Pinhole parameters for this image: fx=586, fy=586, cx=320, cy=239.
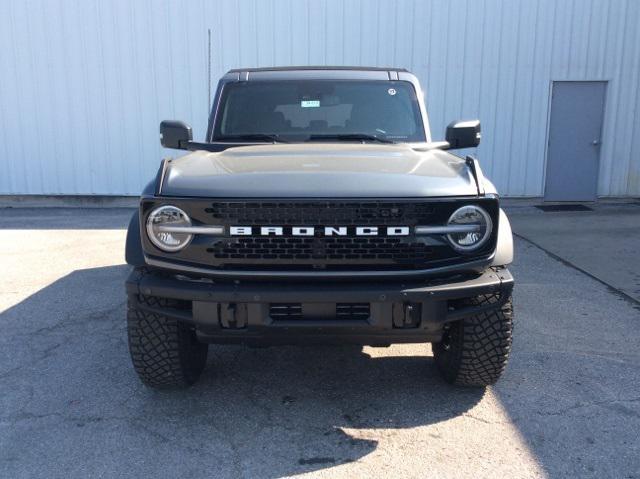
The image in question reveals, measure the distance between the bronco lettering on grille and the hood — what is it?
15 cm

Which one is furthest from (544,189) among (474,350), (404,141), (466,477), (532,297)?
(466,477)

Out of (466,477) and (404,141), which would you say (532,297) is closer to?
(404,141)

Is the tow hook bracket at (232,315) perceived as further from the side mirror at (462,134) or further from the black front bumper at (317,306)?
the side mirror at (462,134)

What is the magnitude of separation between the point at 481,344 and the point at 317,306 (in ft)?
3.29

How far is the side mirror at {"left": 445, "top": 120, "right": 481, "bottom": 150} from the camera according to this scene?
13.4ft

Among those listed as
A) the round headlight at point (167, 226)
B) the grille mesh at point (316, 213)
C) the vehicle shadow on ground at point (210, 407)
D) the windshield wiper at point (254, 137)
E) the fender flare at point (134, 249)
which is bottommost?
the vehicle shadow on ground at point (210, 407)

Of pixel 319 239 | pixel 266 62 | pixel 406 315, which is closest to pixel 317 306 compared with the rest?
pixel 319 239

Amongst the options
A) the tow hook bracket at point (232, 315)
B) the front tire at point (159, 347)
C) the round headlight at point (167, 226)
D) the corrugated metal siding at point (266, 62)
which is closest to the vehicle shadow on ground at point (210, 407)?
the front tire at point (159, 347)

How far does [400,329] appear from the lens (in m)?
2.79

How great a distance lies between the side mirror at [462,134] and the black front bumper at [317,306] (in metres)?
1.53

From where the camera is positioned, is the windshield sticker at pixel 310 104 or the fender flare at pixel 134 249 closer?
the fender flare at pixel 134 249

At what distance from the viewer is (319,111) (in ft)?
13.8

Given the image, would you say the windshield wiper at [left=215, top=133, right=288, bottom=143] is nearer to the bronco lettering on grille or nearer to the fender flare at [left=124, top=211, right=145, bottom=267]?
the fender flare at [left=124, top=211, right=145, bottom=267]

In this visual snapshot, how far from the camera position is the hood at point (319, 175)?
2.79m
